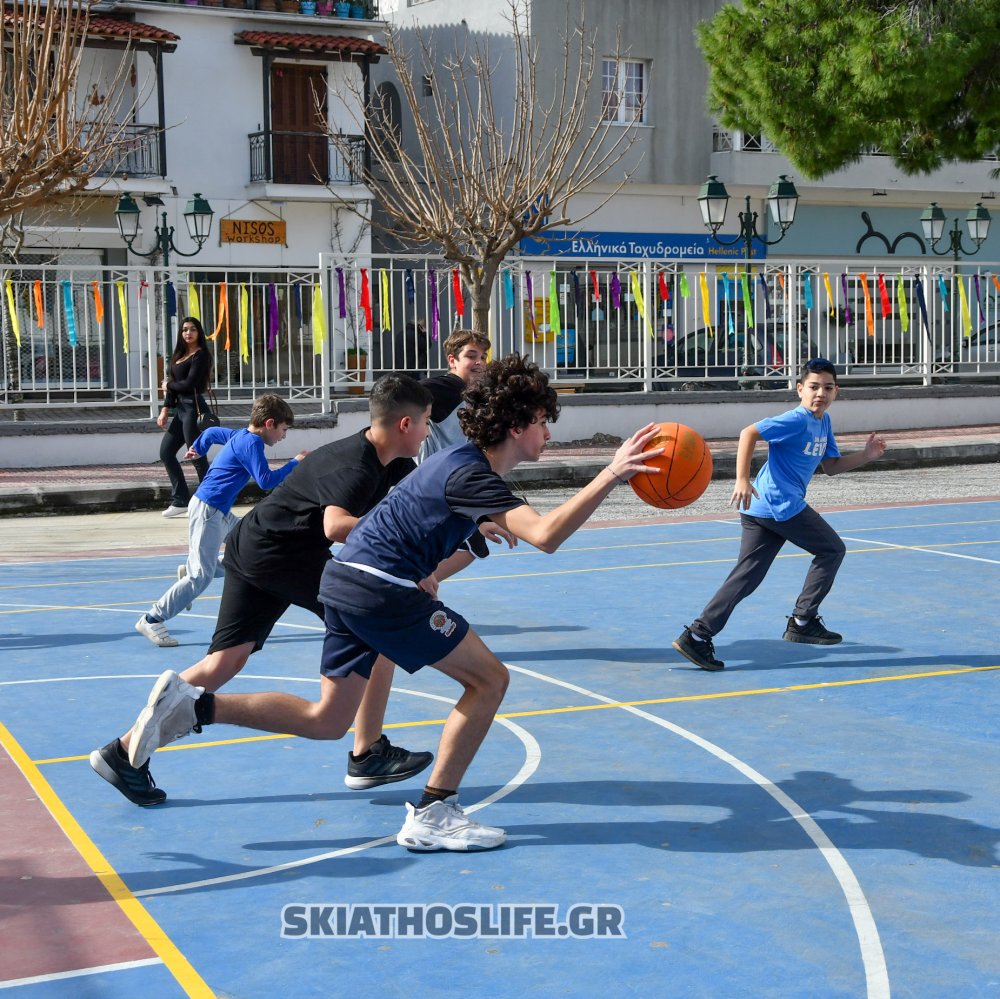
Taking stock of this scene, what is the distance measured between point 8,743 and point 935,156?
17776 mm

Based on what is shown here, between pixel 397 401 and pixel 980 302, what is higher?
pixel 980 302

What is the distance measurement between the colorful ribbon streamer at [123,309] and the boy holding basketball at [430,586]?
14.8 m

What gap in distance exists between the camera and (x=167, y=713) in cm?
552

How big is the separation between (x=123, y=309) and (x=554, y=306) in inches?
244

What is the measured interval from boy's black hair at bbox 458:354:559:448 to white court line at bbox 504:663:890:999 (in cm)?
184

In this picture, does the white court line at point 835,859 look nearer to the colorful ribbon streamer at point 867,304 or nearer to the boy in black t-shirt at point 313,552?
the boy in black t-shirt at point 313,552

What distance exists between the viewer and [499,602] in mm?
10680

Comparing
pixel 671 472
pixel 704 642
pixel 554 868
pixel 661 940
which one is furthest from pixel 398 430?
pixel 704 642

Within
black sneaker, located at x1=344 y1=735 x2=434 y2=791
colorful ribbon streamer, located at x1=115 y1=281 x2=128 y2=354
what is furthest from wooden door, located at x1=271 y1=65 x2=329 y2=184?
black sneaker, located at x1=344 y1=735 x2=434 y2=791

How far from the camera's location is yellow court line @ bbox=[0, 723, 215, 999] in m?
4.25

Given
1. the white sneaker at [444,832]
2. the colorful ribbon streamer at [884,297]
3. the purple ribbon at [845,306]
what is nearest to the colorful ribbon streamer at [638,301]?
the purple ribbon at [845,306]

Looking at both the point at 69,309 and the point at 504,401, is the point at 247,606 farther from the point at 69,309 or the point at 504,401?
the point at 69,309

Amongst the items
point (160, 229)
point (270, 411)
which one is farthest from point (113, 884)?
point (160, 229)

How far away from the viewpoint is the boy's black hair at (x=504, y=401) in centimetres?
520
